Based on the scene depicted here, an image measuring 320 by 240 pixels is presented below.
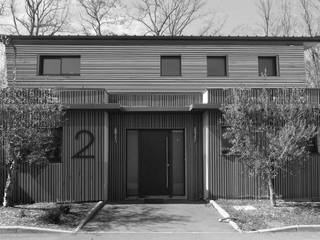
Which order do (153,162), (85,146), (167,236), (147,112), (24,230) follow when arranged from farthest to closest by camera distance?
(153,162), (147,112), (85,146), (24,230), (167,236)

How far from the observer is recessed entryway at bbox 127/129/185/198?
16.2 meters

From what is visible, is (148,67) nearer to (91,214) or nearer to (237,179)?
(237,179)

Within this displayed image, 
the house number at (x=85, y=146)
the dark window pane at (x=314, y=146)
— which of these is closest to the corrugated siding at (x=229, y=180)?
the dark window pane at (x=314, y=146)

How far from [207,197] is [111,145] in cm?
387

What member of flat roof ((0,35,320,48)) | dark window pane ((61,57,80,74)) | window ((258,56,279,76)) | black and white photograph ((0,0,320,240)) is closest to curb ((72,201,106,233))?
black and white photograph ((0,0,320,240))

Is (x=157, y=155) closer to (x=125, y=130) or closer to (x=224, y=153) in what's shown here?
(x=125, y=130)

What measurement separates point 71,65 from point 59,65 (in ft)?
1.81

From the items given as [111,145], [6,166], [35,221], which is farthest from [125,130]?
[35,221]

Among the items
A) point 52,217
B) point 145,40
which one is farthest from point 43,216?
point 145,40

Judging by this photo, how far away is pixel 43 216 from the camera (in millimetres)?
11758

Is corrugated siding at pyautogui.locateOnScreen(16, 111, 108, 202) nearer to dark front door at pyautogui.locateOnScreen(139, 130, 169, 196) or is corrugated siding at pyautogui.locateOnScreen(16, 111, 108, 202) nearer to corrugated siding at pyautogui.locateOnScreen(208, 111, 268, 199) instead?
dark front door at pyautogui.locateOnScreen(139, 130, 169, 196)

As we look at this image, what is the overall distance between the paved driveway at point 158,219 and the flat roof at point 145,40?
825cm

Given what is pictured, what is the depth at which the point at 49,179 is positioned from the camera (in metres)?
14.8

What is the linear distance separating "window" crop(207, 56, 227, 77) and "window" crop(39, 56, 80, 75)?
5.88 m
